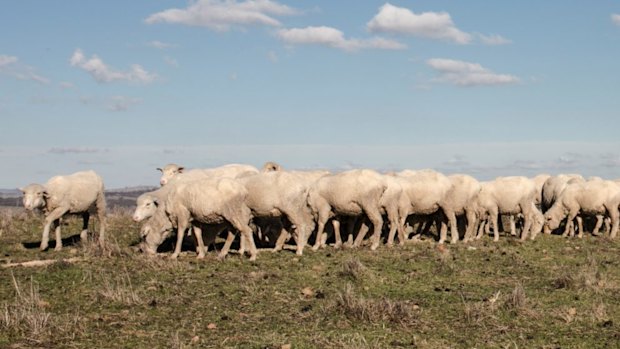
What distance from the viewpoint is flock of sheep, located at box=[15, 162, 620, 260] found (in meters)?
19.3

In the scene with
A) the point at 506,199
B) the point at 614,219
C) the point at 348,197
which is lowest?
the point at 614,219

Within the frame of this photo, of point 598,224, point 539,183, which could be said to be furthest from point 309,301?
point 539,183

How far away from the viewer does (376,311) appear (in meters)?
12.1

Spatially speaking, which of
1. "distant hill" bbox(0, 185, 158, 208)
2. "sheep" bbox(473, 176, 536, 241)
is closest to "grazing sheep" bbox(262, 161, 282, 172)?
"sheep" bbox(473, 176, 536, 241)

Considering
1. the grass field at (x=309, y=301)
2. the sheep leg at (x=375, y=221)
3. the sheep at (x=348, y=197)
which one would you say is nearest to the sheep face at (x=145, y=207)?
the grass field at (x=309, y=301)

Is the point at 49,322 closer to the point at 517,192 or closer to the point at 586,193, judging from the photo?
the point at 517,192

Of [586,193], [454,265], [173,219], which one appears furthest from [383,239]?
[586,193]

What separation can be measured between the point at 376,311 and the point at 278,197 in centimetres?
851

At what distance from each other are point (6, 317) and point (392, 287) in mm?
8098

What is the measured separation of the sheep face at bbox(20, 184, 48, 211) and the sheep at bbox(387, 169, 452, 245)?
1217cm

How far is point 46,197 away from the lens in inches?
850

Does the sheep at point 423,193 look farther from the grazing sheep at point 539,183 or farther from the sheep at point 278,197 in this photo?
the grazing sheep at point 539,183

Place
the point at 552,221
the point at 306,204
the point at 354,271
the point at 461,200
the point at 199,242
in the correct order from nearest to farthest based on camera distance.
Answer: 1. the point at 354,271
2. the point at 199,242
3. the point at 306,204
4. the point at 461,200
5. the point at 552,221

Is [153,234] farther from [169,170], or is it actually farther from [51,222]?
[169,170]
